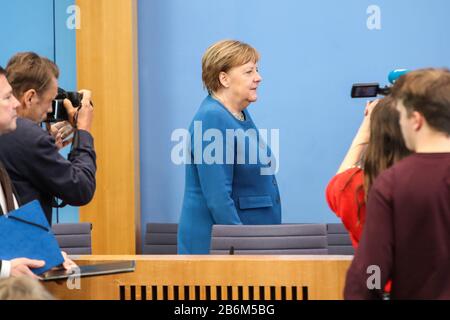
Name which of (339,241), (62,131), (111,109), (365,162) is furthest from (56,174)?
(111,109)

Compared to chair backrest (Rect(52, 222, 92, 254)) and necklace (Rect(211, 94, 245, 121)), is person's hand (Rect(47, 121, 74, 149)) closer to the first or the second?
chair backrest (Rect(52, 222, 92, 254))

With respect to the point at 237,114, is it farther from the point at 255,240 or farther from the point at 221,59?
the point at 255,240

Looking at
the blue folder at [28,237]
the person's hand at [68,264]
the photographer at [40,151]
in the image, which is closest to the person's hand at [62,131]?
the photographer at [40,151]

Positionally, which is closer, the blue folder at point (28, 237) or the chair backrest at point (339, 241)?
the blue folder at point (28, 237)

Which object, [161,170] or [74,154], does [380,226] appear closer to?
[74,154]

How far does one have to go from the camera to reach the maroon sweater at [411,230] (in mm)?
2105

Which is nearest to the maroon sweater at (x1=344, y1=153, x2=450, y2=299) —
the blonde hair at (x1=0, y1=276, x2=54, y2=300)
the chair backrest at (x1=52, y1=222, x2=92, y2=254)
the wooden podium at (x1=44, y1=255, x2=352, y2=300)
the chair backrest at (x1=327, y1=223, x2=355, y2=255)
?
the wooden podium at (x1=44, y1=255, x2=352, y2=300)

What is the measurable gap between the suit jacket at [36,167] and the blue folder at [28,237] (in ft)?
1.17

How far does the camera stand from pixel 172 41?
215 inches

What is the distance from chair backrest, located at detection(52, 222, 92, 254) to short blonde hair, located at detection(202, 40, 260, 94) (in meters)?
0.85

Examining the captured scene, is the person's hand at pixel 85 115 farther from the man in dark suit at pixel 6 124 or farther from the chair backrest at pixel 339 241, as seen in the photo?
the chair backrest at pixel 339 241

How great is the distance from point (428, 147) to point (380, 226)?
23cm

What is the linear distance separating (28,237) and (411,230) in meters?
1.14

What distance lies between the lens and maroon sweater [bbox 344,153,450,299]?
82.9 inches
